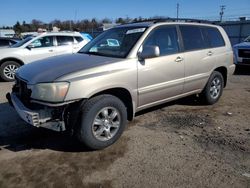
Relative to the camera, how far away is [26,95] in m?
3.82

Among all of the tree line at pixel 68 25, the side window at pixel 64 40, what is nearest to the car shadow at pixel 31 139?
the side window at pixel 64 40

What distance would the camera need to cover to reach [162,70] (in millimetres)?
4637

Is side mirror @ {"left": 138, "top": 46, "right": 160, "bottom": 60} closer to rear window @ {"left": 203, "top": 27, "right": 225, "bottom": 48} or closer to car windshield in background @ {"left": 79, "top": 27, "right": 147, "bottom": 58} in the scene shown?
car windshield in background @ {"left": 79, "top": 27, "right": 147, "bottom": 58}

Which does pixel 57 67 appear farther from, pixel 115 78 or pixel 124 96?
pixel 124 96

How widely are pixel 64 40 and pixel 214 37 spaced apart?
6.49 m

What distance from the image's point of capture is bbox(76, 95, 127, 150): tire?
363cm

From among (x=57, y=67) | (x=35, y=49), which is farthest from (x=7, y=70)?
(x=57, y=67)

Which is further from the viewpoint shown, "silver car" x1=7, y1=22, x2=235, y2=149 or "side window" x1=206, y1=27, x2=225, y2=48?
"side window" x1=206, y1=27, x2=225, y2=48

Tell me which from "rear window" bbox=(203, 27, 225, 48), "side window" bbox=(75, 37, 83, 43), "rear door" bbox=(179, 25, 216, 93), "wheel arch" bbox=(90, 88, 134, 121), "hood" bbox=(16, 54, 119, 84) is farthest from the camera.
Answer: "side window" bbox=(75, 37, 83, 43)

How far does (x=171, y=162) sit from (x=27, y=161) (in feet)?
6.37

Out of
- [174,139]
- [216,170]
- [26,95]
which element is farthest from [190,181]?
[26,95]

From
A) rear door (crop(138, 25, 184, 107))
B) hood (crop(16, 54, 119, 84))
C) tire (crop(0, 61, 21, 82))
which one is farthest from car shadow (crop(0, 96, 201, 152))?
tire (crop(0, 61, 21, 82))

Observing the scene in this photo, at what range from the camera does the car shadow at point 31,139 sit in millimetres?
4075

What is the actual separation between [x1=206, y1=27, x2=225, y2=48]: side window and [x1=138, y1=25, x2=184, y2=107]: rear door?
1.21 metres
